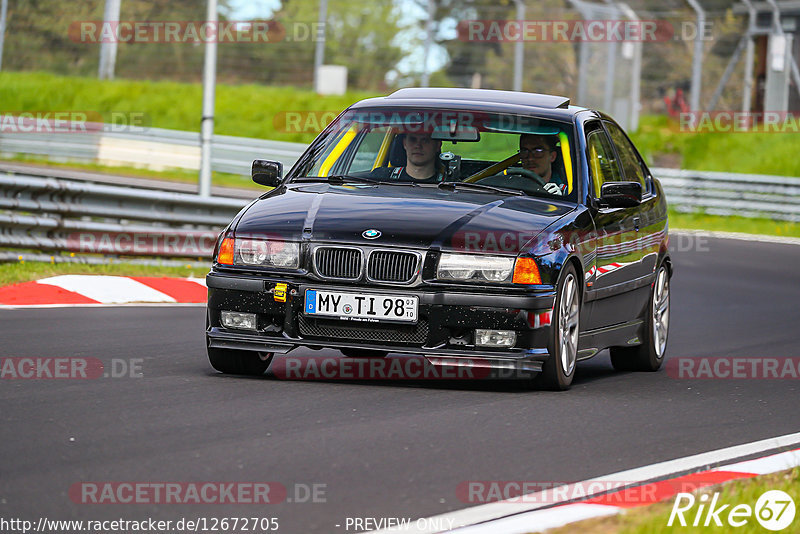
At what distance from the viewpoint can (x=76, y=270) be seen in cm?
1402

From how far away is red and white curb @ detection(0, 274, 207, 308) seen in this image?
12.1 metres

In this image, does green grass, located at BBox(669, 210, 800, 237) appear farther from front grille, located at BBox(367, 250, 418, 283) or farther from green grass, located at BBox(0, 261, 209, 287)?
front grille, located at BBox(367, 250, 418, 283)

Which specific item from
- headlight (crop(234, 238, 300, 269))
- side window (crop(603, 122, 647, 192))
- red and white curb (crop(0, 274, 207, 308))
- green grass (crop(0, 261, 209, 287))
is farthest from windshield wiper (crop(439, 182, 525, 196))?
green grass (crop(0, 261, 209, 287))

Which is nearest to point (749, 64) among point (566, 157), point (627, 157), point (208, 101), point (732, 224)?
point (732, 224)

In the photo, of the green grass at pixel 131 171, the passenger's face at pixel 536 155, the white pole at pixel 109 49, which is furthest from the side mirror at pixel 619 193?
the white pole at pixel 109 49

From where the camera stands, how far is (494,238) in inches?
300

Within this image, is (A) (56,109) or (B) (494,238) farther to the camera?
(A) (56,109)

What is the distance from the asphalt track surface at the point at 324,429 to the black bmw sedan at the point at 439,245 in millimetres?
292

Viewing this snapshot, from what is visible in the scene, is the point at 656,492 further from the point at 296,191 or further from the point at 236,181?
the point at 236,181

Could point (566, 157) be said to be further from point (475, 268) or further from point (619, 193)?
point (475, 268)

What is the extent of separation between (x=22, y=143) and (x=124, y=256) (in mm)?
18669

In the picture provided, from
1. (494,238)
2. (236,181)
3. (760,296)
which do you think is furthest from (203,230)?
(236,181)

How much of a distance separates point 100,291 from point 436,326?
5799 millimetres

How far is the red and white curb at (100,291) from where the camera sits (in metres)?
12.1
